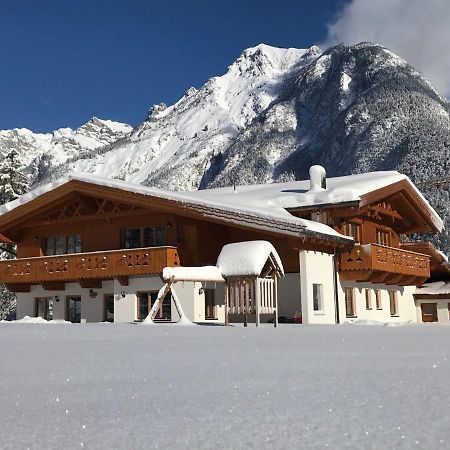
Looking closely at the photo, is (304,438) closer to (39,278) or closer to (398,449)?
(398,449)

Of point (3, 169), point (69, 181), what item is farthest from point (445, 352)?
point (3, 169)

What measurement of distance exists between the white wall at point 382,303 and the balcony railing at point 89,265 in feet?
21.1

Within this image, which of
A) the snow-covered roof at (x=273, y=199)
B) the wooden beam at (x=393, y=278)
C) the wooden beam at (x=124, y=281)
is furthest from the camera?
the wooden beam at (x=393, y=278)

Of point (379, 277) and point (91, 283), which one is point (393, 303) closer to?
point (379, 277)

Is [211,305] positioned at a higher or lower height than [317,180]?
lower

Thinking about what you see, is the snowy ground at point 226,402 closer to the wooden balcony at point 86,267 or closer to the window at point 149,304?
the wooden balcony at point 86,267

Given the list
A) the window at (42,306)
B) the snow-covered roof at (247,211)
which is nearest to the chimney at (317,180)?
the snow-covered roof at (247,211)

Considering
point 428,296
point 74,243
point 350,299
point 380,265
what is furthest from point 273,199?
point 428,296

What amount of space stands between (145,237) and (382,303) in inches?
424

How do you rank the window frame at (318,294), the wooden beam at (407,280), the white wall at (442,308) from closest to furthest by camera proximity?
the window frame at (318,294) < the wooden beam at (407,280) < the white wall at (442,308)

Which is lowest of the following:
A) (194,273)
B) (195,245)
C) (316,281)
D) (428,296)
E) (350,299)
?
(350,299)

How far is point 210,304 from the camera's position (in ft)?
74.8

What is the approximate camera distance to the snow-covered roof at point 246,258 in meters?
17.5

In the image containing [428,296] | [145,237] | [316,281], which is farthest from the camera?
[428,296]
